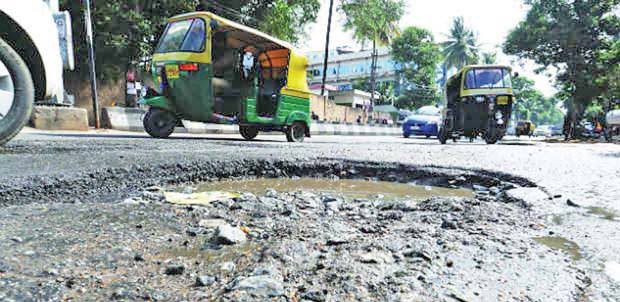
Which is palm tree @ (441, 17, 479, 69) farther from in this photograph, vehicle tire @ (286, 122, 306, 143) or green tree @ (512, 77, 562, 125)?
vehicle tire @ (286, 122, 306, 143)

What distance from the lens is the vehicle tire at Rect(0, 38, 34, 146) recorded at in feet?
9.05

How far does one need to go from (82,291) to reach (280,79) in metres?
7.53

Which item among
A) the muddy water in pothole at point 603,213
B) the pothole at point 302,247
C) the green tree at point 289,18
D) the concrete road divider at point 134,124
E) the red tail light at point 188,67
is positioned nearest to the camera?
the pothole at point 302,247

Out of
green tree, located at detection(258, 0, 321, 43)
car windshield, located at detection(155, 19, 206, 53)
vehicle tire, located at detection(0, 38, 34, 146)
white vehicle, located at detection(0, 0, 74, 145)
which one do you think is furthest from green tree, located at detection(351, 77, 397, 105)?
vehicle tire, located at detection(0, 38, 34, 146)

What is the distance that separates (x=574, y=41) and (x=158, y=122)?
20.4 meters

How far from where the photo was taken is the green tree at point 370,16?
2489cm

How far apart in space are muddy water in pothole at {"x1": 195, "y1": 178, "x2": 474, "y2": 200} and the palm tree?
46.2 metres

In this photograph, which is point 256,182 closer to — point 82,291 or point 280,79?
point 82,291

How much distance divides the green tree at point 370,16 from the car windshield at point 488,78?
17.3 meters

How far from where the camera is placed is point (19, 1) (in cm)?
275

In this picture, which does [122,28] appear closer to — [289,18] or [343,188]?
[289,18]

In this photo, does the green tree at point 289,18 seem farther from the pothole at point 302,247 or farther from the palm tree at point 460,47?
the palm tree at point 460,47

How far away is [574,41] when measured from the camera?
59.7 ft

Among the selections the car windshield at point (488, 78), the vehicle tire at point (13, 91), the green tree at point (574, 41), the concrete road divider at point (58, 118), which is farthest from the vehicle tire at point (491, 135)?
the green tree at point (574, 41)
